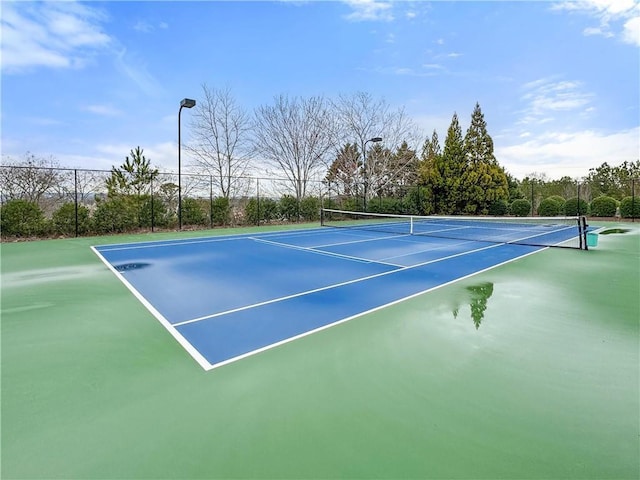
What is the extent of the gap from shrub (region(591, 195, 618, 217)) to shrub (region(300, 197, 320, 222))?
14.8 meters

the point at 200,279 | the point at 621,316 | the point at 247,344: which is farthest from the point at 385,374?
the point at 200,279

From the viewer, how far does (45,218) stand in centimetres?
1036

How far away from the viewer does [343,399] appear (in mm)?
1988

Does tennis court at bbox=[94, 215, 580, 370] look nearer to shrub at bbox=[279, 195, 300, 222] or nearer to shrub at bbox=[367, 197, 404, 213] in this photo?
shrub at bbox=[279, 195, 300, 222]

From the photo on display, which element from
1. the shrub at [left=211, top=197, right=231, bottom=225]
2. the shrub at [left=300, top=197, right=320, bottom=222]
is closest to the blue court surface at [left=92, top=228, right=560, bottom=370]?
the shrub at [left=211, top=197, right=231, bottom=225]

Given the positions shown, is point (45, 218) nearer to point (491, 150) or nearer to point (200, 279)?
point (200, 279)

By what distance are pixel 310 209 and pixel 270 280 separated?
1248 cm

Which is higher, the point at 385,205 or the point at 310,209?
the point at 385,205

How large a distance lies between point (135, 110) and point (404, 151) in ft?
48.7

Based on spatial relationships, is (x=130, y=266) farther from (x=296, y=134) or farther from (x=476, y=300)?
(x=296, y=134)

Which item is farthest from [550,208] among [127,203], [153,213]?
[127,203]

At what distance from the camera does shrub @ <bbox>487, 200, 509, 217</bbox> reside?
70.5ft

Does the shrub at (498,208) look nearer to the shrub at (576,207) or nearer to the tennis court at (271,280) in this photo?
the shrub at (576,207)

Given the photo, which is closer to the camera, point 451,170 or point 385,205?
point 385,205
